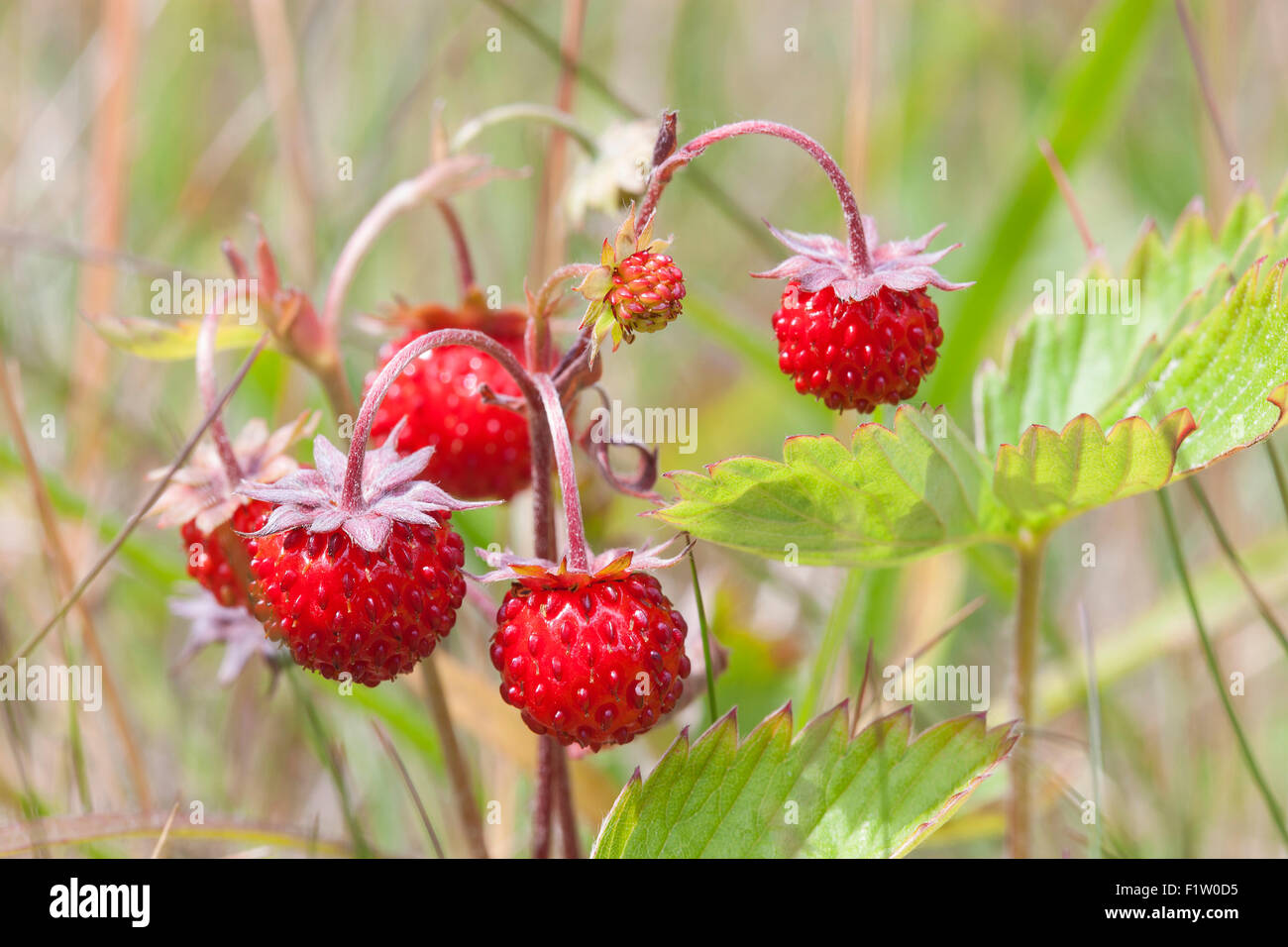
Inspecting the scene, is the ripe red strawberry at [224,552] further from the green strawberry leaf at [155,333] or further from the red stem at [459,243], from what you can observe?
the red stem at [459,243]

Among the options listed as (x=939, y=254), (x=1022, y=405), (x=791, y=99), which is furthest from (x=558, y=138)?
(x=791, y=99)

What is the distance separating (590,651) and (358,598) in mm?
202

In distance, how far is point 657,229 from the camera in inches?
119

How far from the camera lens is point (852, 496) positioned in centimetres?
116

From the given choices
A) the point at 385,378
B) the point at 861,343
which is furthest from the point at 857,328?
the point at 385,378

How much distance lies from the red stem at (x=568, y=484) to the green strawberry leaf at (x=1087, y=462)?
41 cm

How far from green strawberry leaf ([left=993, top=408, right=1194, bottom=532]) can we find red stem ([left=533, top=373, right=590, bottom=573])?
407 mm

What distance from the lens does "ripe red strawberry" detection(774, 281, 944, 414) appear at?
3.48 feet

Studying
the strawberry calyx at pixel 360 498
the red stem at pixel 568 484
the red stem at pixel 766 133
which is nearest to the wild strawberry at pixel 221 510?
the strawberry calyx at pixel 360 498

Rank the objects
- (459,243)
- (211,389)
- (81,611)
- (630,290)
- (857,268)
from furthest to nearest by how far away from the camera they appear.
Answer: (81,611) < (459,243) < (211,389) < (857,268) < (630,290)

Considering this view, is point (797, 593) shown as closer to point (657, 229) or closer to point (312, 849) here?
point (312, 849)

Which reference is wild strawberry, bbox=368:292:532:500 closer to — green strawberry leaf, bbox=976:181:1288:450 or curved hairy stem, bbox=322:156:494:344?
curved hairy stem, bbox=322:156:494:344

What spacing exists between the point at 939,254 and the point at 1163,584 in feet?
5.00

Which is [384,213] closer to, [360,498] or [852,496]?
[360,498]
